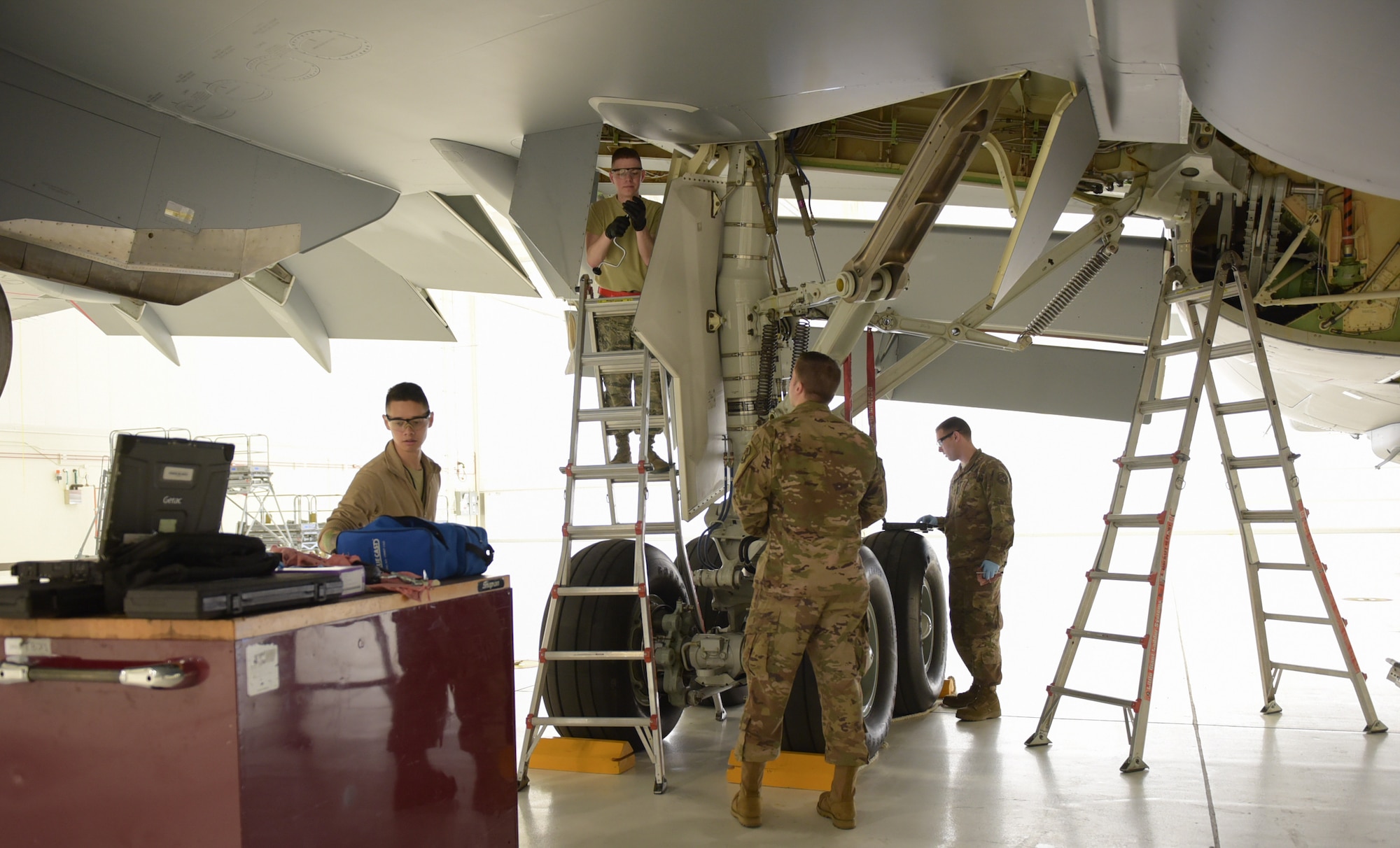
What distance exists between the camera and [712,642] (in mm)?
4465

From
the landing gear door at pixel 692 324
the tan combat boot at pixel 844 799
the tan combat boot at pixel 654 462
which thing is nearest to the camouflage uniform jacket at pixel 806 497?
the tan combat boot at pixel 844 799

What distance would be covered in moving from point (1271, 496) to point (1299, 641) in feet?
54.0

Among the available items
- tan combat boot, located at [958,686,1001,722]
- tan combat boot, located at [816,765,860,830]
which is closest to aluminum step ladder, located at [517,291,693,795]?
tan combat boot, located at [816,765,860,830]

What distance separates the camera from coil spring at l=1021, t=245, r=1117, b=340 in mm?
5078

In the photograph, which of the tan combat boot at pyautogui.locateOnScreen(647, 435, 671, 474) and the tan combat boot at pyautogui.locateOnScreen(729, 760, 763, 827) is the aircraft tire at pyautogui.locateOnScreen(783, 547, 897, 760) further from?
the tan combat boot at pyautogui.locateOnScreen(647, 435, 671, 474)

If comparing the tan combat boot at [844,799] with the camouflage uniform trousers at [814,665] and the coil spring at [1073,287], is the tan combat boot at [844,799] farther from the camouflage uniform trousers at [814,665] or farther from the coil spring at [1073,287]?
the coil spring at [1073,287]

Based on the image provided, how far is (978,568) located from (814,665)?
2245 millimetres

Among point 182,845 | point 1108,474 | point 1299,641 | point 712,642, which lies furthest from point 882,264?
point 1108,474

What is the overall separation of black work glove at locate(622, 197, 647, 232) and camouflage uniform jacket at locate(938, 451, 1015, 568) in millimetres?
2480

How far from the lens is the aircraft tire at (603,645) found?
4395mm

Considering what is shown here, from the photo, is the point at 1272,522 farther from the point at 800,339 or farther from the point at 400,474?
the point at 400,474

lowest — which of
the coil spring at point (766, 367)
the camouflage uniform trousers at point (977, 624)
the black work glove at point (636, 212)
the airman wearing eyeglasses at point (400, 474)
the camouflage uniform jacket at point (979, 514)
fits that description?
the camouflage uniform trousers at point (977, 624)

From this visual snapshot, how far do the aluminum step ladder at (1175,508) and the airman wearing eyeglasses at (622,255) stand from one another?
2.20 m

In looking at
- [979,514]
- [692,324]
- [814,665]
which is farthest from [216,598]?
[979,514]
